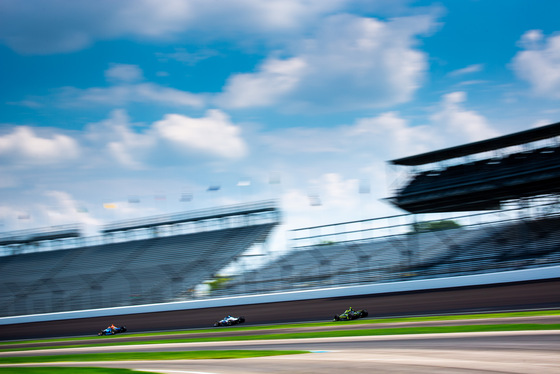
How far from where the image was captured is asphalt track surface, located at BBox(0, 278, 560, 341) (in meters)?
16.3

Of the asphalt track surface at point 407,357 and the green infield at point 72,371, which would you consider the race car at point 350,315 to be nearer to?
the asphalt track surface at point 407,357

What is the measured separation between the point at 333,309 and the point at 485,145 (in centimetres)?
912

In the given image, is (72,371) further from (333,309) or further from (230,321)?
(333,309)

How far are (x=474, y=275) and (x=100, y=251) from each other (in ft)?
91.8

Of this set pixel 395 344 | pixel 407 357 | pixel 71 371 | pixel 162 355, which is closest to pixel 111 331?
pixel 162 355

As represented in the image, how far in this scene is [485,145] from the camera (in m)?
21.0

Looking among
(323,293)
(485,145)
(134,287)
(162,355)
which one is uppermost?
(485,145)

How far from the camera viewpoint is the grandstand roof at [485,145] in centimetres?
1955

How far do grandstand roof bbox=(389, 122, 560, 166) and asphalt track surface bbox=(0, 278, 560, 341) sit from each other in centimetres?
624

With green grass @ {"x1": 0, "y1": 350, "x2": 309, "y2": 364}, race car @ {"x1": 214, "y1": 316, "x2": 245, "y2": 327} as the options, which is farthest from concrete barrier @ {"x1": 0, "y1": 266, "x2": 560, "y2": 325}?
green grass @ {"x1": 0, "y1": 350, "x2": 309, "y2": 364}

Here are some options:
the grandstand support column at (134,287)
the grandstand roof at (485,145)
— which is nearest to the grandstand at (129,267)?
the grandstand support column at (134,287)

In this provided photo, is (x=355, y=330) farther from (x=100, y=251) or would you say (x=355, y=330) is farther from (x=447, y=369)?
(x=100, y=251)

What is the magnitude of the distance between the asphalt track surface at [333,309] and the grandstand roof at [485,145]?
246 inches

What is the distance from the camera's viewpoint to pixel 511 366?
25.4 feet
